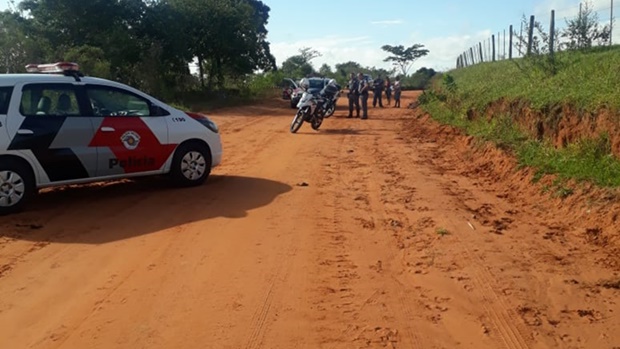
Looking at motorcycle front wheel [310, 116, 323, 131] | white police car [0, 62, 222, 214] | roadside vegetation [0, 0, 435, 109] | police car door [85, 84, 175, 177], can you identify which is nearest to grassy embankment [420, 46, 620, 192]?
motorcycle front wheel [310, 116, 323, 131]

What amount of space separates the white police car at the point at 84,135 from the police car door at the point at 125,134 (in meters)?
0.01

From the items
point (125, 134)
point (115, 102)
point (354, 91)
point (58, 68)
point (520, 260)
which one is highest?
point (58, 68)

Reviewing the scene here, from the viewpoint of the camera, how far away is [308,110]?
58.2 ft

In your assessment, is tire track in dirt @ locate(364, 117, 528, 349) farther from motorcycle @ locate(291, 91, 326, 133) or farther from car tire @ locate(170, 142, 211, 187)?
motorcycle @ locate(291, 91, 326, 133)

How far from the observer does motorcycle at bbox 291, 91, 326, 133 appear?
57.7ft

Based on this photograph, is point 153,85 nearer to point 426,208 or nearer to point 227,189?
point 227,189

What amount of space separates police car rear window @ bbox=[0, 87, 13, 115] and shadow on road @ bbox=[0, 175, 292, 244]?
4.14ft

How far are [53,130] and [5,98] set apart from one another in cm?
65

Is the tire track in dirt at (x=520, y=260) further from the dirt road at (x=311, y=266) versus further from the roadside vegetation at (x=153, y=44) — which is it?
the roadside vegetation at (x=153, y=44)

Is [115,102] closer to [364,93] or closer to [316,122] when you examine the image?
[316,122]

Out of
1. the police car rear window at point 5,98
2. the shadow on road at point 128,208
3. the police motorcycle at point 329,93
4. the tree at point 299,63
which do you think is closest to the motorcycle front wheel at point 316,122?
the police motorcycle at point 329,93

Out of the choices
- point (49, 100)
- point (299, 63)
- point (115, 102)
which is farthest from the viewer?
point (299, 63)

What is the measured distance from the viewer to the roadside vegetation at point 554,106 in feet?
28.0

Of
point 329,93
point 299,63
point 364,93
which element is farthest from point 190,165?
point 299,63
